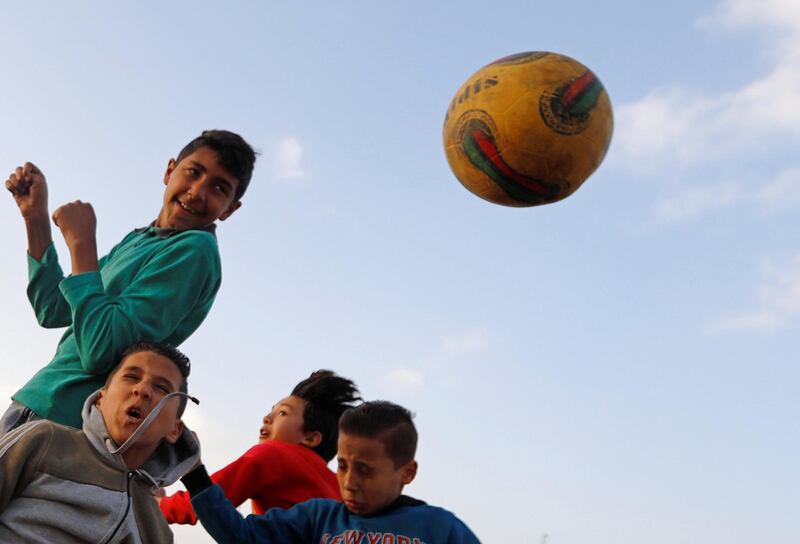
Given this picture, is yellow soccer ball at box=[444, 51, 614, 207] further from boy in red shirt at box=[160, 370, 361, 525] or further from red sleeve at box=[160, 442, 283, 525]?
red sleeve at box=[160, 442, 283, 525]

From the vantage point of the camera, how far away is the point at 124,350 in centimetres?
357

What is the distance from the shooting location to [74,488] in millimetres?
3305

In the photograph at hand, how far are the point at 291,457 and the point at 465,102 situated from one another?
2.34m

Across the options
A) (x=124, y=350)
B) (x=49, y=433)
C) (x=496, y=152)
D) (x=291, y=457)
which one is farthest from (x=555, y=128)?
(x=49, y=433)

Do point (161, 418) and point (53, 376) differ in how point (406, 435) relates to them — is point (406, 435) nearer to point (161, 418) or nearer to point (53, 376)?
point (161, 418)

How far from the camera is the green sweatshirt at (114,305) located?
138 inches

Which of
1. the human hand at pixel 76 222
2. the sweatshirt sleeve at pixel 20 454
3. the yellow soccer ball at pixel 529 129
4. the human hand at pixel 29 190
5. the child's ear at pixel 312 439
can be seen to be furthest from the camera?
the child's ear at pixel 312 439

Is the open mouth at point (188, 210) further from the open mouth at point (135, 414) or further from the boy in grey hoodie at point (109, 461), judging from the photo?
the open mouth at point (135, 414)

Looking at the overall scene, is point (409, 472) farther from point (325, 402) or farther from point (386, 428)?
point (325, 402)

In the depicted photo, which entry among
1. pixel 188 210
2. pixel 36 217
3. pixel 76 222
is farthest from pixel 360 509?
pixel 36 217

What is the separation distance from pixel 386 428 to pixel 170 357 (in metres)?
1.04

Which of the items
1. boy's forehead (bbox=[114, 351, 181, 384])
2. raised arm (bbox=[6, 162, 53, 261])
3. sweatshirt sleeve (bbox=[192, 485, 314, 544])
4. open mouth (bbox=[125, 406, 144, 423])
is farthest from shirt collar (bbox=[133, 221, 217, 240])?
sweatshirt sleeve (bbox=[192, 485, 314, 544])

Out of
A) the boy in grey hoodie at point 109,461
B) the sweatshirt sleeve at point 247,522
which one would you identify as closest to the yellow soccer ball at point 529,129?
the sweatshirt sleeve at point 247,522

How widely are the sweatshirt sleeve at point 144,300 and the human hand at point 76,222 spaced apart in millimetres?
193
